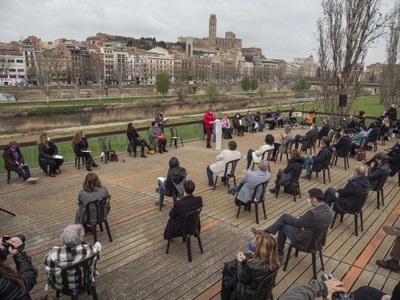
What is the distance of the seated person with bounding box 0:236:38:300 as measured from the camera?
8.50ft

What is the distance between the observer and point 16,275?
2695 millimetres

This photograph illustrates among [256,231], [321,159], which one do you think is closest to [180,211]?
[256,231]

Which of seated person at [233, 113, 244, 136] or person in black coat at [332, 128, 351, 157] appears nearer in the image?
person in black coat at [332, 128, 351, 157]

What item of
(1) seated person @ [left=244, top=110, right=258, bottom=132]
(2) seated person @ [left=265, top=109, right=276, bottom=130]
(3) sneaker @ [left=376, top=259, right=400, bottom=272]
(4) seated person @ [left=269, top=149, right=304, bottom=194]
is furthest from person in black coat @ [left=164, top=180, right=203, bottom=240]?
(2) seated person @ [left=265, top=109, right=276, bottom=130]

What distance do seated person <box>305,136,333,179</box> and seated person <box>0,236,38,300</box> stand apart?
7.12 m

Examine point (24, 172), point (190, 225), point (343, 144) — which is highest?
point (343, 144)

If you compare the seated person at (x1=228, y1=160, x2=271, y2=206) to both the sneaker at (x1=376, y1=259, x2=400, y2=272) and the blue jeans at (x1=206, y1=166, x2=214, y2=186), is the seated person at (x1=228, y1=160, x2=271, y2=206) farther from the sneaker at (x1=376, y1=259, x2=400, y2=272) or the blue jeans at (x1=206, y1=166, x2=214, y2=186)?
the sneaker at (x1=376, y1=259, x2=400, y2=272)

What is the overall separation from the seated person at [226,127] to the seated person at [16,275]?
11.6m

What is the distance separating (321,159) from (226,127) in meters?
6.73

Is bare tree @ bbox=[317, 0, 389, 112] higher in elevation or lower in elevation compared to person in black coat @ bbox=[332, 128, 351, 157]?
higher

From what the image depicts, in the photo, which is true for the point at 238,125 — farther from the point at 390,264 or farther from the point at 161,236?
the point at 390,264

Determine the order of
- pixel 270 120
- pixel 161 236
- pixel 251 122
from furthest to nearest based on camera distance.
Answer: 1. pixel 270 120
2. pixel 251 122
3. pixel 161 236

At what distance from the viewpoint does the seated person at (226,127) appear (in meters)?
14.2

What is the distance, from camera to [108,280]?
13.3ft
